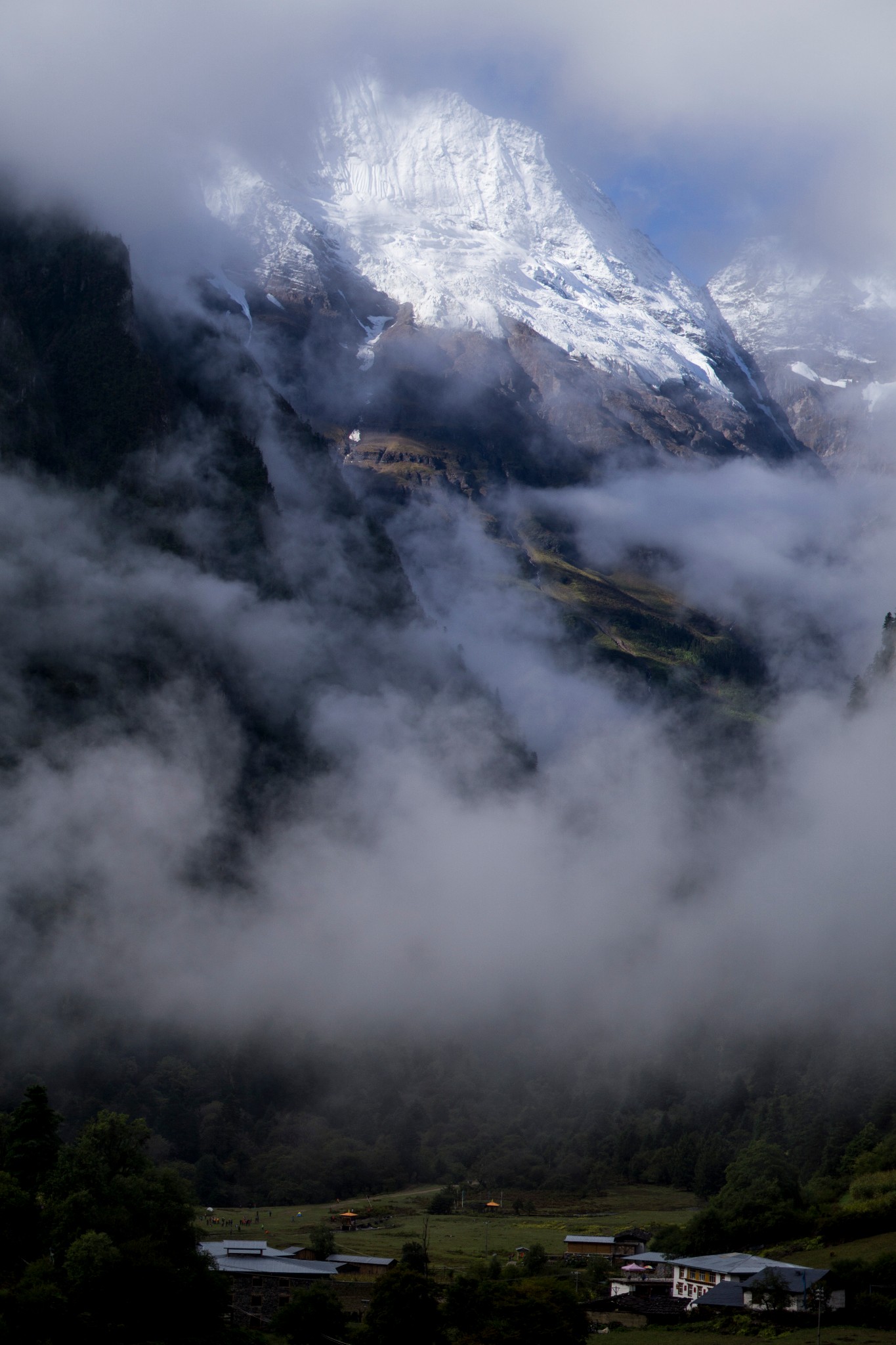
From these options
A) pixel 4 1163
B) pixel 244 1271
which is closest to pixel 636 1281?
pixel 244 1271

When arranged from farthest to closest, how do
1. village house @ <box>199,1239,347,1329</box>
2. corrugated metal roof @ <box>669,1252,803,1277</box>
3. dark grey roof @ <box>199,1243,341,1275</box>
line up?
dark grey roof @ <box>199,1243,341,1275</box>, corrugated metal roof @ <box>669,1252,803,1277</box>, village house @ <box>199,1239,347,1329</box>

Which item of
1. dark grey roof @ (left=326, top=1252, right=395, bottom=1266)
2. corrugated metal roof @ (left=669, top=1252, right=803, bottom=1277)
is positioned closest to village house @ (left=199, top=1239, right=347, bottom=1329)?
dark grey roof @ (left=326, top=1252, right=395, bottom=1266)

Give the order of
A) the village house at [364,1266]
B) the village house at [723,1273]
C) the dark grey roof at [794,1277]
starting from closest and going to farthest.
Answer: the dark grey roof at [794,1277], the village house at [723,1273], the village house at [364,1266]

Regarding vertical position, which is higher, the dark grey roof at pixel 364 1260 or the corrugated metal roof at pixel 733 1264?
the corrugated metal roof at pixel 733 1264

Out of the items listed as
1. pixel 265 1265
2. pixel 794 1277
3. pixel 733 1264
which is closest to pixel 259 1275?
pixel 265 1265

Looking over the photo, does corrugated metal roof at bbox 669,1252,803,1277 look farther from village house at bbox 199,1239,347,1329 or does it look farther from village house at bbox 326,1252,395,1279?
village house at bbox 199,1239,347,1329

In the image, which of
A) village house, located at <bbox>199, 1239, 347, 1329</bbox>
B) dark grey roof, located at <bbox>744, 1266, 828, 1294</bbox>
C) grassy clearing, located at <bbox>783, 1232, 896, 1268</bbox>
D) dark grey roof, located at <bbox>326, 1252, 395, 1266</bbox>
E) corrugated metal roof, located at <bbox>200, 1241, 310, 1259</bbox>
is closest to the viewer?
dark grey roof, located at <bbox>744, 1266, 828, 1294</bbox>

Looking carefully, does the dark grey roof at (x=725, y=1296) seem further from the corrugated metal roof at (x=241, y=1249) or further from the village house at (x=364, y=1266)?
the corrugated metal roof at (x=241, y=1249)

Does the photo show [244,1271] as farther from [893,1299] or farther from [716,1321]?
[893,1299]

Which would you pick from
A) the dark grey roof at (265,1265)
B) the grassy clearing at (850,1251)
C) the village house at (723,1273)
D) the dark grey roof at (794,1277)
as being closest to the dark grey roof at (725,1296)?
the village house at (723,1273)
